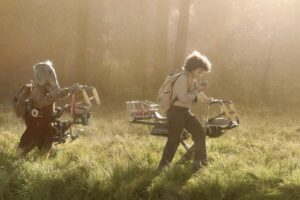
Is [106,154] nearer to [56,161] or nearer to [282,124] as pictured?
[56,161]

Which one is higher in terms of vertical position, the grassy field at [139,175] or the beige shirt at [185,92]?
the beige shirt at [185,92]

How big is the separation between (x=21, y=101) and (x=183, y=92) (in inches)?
127

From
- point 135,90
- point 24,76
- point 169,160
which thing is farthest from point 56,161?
point 24,76

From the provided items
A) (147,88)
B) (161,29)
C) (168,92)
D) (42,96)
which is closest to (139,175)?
(168,92)

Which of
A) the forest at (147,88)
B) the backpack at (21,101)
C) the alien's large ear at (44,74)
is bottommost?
the forest at (147,88)

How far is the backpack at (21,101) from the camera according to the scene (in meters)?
10.2

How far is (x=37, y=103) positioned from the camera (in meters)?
10.3

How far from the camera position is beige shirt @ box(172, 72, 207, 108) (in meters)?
8.67

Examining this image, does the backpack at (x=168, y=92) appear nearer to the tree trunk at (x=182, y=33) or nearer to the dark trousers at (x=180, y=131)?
the dark trousers at (x=180, y=131)

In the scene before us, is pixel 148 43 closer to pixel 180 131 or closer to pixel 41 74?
pixel 41 74

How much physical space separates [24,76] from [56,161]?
23956 mm

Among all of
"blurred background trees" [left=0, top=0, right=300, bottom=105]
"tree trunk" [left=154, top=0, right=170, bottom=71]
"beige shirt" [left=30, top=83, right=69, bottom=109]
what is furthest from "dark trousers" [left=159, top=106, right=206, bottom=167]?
"tree trunk" [left=154, top=0, right=170, bottom=71]

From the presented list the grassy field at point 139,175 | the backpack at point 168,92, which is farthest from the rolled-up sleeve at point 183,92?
the grassy field at point 139,175

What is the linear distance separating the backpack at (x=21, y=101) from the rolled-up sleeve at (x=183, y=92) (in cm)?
305
